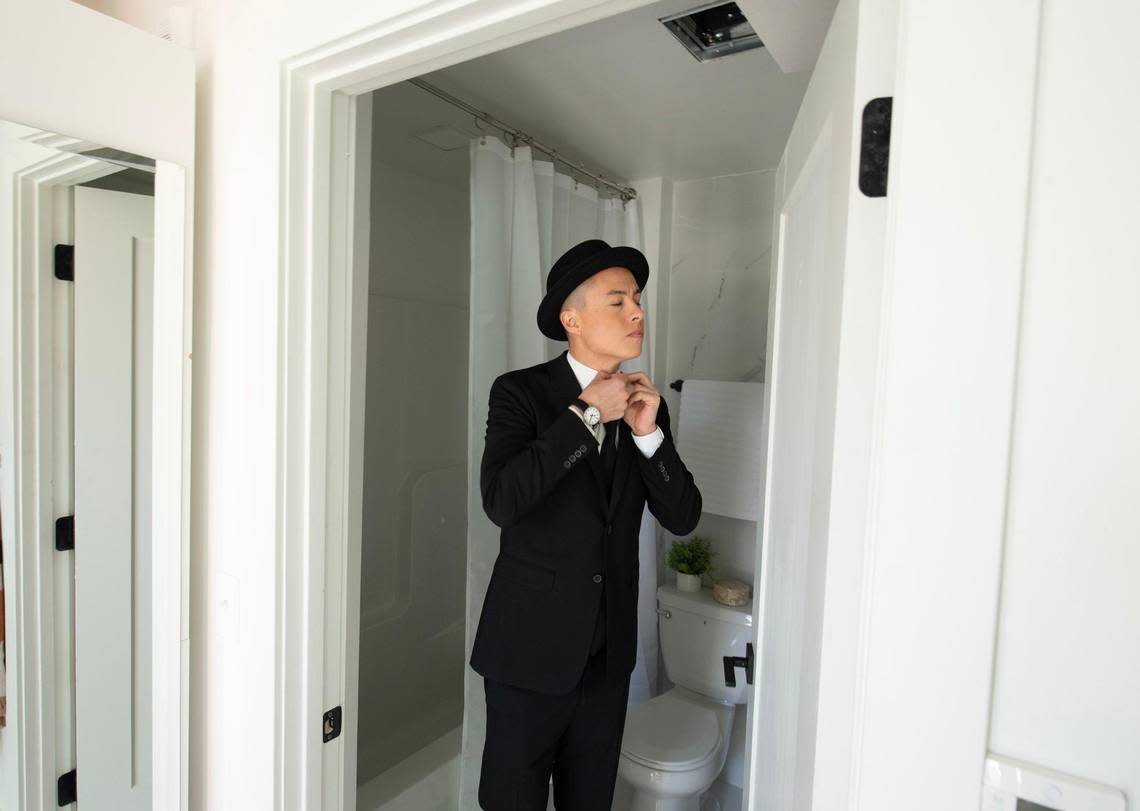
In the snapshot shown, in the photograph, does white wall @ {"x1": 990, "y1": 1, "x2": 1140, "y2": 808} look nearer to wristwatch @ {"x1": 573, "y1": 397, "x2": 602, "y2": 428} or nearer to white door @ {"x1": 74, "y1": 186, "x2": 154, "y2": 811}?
wristwatch @ {"x1": 573, "y1": 397, "x2": 602, "y2": 428}

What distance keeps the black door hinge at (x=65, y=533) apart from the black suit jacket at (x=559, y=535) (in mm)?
679

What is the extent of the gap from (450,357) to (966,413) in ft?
7.13

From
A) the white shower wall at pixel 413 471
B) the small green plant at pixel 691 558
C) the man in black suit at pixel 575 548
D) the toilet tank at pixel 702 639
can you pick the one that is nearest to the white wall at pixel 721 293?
the small green plant at pixel 691 558

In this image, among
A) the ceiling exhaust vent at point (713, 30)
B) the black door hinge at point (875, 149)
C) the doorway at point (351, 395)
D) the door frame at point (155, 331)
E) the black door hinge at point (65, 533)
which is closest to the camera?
the black door hinge at point (875, 149)

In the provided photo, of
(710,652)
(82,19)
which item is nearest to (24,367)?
(82,19)

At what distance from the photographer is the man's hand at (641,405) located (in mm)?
1295

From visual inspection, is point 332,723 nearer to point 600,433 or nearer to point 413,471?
point 600,433

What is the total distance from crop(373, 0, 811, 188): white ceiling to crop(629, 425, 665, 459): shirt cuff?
86cm

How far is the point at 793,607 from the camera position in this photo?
2.61ft

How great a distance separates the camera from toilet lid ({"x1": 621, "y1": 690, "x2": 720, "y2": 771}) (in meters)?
1.66

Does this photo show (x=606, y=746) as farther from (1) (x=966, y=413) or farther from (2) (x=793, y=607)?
(1) (x=966, y=413)

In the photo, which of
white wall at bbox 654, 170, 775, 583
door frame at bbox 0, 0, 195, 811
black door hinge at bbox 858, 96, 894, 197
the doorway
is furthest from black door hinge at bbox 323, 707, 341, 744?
white wall at bbox 654, 170, 775, 583

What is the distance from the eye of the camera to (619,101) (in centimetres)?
163

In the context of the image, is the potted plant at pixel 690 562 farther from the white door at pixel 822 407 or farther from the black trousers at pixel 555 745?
the white door at pixel 822 407
